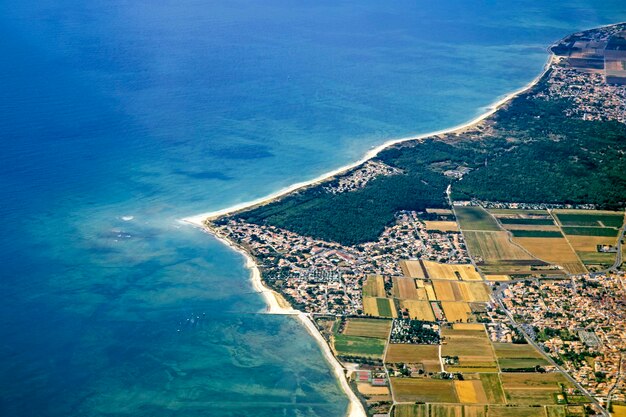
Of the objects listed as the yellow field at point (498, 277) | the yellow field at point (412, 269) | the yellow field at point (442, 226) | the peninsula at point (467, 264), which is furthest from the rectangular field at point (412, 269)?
the yellow field at point (442, 226)

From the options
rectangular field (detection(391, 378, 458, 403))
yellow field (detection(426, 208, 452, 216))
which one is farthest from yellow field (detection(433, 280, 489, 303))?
yellow field (detection(426, 208, 452, 216))

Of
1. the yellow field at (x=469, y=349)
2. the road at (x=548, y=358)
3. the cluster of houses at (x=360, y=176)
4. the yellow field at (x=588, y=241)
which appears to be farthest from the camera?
the cluster of houses at (x=360, y=176)

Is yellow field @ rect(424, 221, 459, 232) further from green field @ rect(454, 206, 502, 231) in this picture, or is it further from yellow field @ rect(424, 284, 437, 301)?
yellow field @ rect(424, 284, 437, 301)

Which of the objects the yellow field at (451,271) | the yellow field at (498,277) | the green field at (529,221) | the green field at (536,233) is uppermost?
the green field at (529,221)

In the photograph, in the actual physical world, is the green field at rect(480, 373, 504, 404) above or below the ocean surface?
below

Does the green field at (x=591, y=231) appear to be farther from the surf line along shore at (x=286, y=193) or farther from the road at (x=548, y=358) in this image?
the surf line along shore at (x=286, y=193)

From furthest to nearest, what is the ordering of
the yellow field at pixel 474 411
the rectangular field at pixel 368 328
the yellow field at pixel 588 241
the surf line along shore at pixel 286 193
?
the yellow field at pixel 588 241
the rectangular field at pixel 368 328
the surf line along shore at pixel 286 193
the yellow field at pixel 474 411

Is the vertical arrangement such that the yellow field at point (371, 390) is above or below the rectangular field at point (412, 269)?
below

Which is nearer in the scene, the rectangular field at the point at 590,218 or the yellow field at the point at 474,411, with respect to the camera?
the yellow field at the point at 474,411
